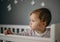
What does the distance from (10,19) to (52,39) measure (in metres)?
1.29

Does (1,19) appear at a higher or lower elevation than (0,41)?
higher

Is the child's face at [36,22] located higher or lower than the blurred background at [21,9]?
lower

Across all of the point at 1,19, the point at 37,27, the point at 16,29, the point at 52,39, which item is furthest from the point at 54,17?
the point at 1,19

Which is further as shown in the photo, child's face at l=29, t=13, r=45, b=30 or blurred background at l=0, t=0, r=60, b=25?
blurred background at l=0, t=0, r=60, b=25

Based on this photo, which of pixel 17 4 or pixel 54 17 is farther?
pixel 17 4

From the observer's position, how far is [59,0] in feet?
6.14

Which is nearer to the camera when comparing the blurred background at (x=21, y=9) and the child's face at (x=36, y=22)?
the child's face at (x=36, y=22)

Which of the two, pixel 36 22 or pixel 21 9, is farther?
pixel 21 9

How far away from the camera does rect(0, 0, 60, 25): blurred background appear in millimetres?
1920

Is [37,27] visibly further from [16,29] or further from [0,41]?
[16,29]

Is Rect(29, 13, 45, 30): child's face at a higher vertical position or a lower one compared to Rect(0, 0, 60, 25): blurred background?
lower

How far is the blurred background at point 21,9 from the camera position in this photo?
1.92m

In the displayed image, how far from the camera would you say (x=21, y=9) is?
2236 millimetres

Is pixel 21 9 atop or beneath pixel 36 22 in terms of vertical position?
atop
